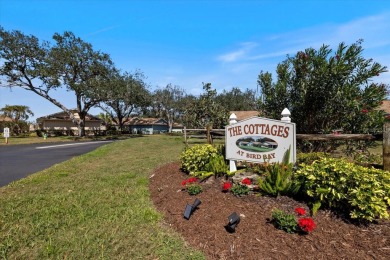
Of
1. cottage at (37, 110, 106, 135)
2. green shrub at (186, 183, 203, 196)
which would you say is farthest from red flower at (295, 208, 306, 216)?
cottage at (37, 110, 106, 135)

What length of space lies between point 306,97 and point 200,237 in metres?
5.23

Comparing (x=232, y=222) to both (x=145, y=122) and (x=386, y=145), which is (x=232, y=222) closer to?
(x=386, y=145)

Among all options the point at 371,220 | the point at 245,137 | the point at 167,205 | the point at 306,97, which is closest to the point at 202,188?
the point at 167,205

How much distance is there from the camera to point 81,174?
800 centimetres

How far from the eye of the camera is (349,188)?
3488mm

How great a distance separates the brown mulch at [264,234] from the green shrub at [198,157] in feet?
5.46

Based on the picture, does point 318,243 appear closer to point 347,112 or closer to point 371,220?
point 371,220

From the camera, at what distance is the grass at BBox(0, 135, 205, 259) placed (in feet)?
10.5

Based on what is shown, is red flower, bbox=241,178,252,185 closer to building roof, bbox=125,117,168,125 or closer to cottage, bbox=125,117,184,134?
cottage, bbox=125,117,184,134

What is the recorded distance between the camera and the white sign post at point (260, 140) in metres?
4.71

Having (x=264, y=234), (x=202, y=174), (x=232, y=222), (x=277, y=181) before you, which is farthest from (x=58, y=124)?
(x=264, y=234)

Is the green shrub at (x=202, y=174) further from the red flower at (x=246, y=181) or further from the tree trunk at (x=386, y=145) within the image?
the tree trunk at (x=386, y=145)

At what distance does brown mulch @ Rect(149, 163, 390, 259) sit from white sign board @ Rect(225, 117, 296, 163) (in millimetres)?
944

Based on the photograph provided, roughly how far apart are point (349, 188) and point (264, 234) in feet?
4.42
